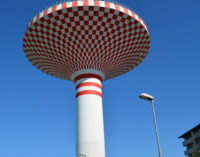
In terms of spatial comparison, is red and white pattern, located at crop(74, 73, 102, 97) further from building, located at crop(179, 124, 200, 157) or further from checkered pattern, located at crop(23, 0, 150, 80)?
building, located at crop(179, 124, 200, 157)

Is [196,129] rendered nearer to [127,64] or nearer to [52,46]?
[127,64]

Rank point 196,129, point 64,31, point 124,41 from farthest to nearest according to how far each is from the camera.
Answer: point 196,129 → point 124,41 → point 64,31

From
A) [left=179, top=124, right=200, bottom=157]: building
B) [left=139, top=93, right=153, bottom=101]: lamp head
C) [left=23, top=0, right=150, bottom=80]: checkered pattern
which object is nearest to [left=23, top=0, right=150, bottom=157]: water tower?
[left=23, top=0, right=150, bottom=80]: checkered pattern

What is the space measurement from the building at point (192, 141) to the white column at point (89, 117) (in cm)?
3302

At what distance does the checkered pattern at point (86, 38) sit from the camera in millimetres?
14672

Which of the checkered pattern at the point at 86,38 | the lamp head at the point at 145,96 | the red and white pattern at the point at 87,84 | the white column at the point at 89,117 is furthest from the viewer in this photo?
the red and white pattern at the point at 87,84

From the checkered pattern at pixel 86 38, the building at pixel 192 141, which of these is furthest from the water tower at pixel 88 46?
the building at pixel 192 141

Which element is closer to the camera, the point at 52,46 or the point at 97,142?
the point at 97,142

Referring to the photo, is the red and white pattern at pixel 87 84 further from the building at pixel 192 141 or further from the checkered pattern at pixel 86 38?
the building at pixel 192 141

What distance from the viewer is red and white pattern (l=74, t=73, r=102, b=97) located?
1611 cm

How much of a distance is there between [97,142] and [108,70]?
524cm

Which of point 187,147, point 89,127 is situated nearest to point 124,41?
point 89,127

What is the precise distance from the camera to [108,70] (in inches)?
707

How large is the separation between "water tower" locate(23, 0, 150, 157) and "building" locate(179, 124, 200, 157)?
104ft
